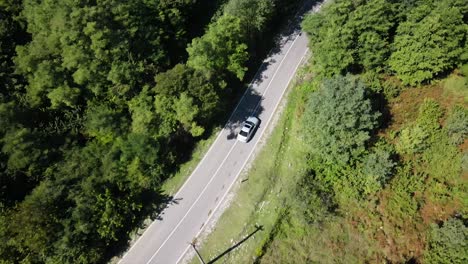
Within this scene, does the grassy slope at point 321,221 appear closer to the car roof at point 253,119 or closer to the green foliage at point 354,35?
the car roof at point 253,119

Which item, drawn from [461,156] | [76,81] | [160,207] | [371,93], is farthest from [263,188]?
[76,81]

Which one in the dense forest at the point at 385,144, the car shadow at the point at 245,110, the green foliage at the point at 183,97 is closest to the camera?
the dense forest at the point at 385,144

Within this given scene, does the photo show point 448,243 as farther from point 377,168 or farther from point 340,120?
point 340,120

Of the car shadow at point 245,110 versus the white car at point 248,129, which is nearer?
the white car at point 248,129

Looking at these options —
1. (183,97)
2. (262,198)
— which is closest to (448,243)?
(262,198)

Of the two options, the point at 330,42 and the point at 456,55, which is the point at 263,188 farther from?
the point at 456,55

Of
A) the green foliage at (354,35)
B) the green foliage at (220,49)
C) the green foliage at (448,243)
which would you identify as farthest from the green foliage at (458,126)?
the green foliage at (220,49)
